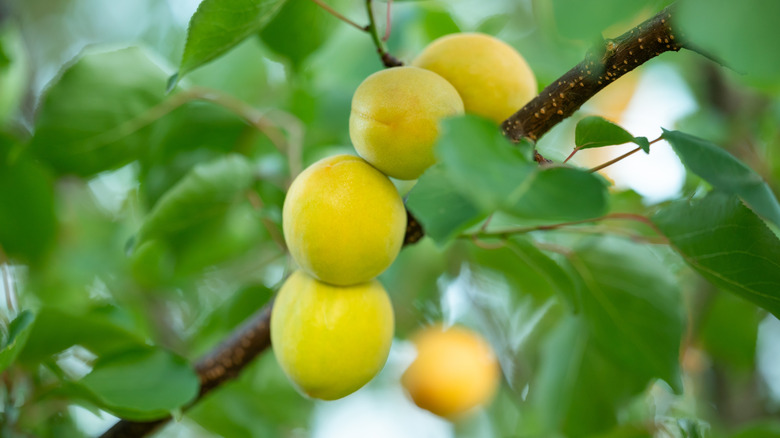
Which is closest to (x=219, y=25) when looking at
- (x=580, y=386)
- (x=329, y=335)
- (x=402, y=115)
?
(x=402, y=115)

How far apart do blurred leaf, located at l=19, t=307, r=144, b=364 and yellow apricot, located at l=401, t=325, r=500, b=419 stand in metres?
0.52

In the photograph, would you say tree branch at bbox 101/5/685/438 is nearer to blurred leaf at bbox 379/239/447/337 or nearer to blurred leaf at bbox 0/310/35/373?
blurred leaf at bbox 0/310/35/373

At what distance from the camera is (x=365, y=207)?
50cm

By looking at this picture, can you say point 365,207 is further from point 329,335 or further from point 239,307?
point 239,307

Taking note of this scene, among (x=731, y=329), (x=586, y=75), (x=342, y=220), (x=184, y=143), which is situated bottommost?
(x=731, y=329)

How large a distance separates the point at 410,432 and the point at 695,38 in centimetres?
151

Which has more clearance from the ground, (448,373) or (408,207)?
(408,207)

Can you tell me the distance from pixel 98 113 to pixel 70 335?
25cm

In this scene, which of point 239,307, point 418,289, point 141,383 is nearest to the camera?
point 141,383

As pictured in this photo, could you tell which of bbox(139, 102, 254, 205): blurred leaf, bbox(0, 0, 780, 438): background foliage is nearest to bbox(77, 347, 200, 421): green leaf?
bbox(0, 0, 780, 438): background foliage

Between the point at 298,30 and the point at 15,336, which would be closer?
the point at 15,336

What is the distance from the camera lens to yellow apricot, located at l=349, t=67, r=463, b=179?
1.63 ft

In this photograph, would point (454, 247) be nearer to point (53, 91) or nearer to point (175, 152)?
point (175, 152)

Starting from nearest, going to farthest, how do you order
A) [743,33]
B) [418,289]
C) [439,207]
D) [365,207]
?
[743,33], [439,207], [365,207], [418,289]
